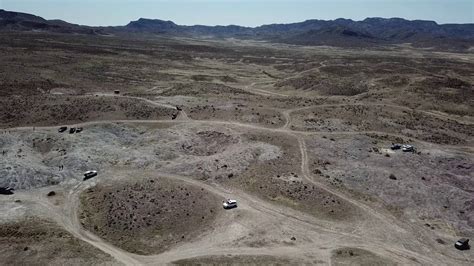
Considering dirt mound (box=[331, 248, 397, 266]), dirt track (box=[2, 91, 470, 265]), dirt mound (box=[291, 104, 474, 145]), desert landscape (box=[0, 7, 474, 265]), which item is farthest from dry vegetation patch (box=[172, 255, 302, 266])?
dirt mound (box=[291, 104, 474, 145])

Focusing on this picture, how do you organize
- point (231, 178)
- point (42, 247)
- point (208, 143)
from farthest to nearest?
point (208, 143) < point (231, 178) < point (42, 247)

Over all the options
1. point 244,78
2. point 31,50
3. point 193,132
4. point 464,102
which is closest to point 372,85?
point 464,102

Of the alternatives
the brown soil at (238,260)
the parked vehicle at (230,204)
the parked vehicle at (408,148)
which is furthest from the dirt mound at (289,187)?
the parked vehicle at (408,148)

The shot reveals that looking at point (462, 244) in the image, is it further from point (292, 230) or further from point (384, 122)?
point (384, 122)

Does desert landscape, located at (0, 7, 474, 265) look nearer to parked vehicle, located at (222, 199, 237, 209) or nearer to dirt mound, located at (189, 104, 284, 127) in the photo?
dirt mound, located at (189, 104, 284, 127)

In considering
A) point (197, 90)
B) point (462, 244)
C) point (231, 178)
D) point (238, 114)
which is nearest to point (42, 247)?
point (231, 178)
